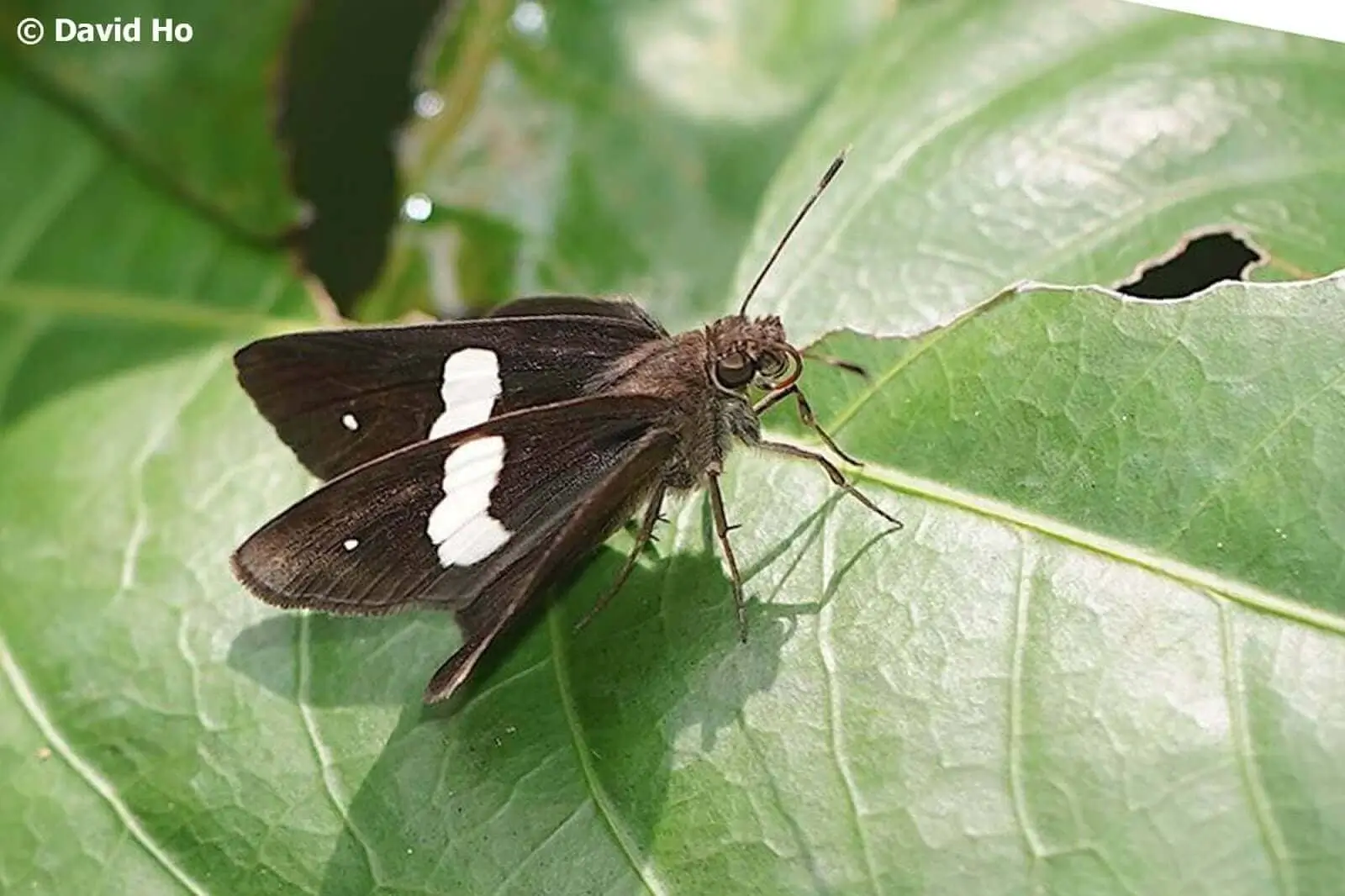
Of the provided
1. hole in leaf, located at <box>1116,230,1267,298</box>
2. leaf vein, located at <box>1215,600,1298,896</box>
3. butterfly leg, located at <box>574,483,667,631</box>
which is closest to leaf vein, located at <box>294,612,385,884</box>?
butterfly leg, located at <box>574,483,667,631</box>

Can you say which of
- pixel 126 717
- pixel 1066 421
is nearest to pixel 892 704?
pixel 1066 421

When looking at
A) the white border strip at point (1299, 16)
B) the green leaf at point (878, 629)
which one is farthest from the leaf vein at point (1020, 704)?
the white border strip at point (1299, 16)

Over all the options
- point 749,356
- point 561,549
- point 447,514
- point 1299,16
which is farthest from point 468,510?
point 1299,16

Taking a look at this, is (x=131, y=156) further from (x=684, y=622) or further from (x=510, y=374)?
(x=684, y=622)

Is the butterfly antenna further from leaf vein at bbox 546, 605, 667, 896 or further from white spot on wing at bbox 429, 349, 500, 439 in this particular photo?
leaf vein at bbox 546, 605, 667, 896

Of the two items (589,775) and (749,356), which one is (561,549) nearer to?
(589,775)

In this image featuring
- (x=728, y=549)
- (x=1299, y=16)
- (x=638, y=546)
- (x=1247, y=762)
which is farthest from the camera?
(x=1299, y=16)
